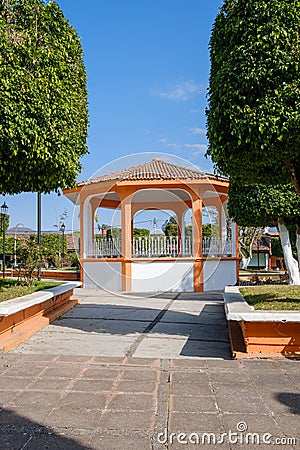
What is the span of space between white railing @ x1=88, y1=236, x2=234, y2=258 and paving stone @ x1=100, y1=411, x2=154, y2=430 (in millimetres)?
10595

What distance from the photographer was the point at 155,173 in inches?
537

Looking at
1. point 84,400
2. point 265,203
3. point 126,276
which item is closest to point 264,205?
point 265,203

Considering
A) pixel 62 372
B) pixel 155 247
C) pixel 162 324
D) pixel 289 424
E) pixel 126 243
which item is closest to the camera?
pixel 289 424

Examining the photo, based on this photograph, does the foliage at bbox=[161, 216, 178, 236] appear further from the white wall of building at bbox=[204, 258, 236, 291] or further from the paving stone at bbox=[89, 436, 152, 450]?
the paving stone at bbox=[89, 436, 152, 450]

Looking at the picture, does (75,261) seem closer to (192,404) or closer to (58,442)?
(192,404)

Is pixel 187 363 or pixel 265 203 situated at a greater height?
pixel 265 203

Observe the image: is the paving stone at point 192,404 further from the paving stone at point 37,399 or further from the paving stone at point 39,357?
the paving stone at point 39,357

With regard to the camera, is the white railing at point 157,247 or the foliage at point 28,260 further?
the white railing at point 157,247

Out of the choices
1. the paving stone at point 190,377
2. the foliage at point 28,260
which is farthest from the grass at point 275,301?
the foliage at point 28,260

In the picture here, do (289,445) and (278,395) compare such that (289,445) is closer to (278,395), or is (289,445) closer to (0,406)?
(278,395)

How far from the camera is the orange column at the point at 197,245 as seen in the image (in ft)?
44.8

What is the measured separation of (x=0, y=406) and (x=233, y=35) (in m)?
4.61

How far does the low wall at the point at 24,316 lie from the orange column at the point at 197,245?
625cm

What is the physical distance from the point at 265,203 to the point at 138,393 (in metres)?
7.89
